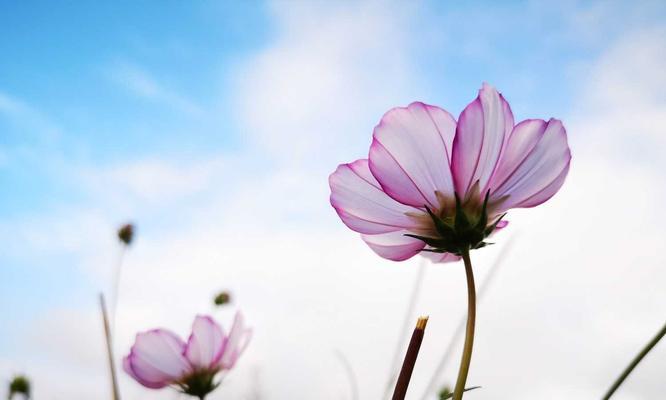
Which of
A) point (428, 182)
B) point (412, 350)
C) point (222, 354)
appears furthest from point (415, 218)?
point (222, 354)

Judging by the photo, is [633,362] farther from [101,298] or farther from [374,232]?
[101,298]

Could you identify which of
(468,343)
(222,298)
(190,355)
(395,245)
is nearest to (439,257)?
(395,245)

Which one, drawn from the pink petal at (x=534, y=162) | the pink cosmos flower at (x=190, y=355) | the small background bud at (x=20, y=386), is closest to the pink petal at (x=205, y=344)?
the pink cosmos flower at (x=190, y=355)

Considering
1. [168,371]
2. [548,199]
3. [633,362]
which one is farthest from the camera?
[168,371]

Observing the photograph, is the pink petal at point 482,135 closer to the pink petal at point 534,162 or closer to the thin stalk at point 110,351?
the pink petal at point 534,162

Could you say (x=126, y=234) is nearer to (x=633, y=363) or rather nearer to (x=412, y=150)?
(x=412, y=150)

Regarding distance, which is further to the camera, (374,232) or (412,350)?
(374,232)
